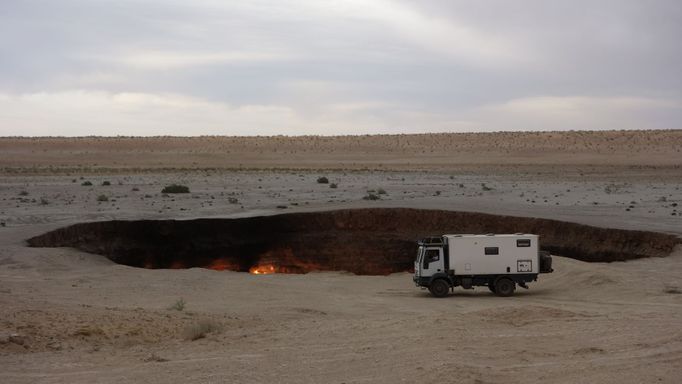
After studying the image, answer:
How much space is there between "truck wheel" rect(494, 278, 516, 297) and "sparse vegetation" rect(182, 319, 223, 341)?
475 inches

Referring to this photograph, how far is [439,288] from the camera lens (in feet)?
84.8

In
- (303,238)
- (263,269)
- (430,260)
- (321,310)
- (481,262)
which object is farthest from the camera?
(303,238)

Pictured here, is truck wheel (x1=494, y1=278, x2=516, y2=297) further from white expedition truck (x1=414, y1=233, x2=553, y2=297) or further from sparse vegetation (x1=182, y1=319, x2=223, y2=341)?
sparse vegetation (x1=182, y1=319, x2=223, y2=341)

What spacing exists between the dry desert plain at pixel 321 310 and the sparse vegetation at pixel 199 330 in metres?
0.03

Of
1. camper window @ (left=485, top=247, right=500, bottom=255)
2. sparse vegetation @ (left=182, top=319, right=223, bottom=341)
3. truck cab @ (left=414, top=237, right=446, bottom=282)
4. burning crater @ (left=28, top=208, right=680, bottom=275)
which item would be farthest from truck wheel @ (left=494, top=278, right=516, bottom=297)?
sparse vegetation @ (left=182, top=319, right=223, bottom=341)

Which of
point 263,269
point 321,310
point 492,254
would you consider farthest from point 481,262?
point 263,269

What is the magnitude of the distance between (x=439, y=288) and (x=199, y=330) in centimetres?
1193

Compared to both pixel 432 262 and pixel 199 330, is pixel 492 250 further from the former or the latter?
pixel 199 330

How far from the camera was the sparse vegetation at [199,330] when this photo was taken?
50.0 ft

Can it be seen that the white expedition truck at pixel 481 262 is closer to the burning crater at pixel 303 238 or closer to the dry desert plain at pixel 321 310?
the dry desert plain at pixel 321 310

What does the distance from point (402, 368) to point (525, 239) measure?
46.1ft

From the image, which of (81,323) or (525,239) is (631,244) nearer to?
(525,239)

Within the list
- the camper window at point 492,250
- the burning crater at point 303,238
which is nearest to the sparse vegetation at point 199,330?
the camper window at point 492,250

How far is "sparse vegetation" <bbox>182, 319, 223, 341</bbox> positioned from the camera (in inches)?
600
